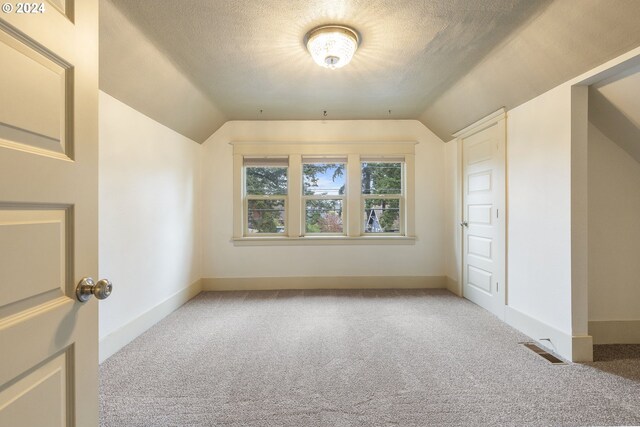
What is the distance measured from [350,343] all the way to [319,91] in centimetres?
254

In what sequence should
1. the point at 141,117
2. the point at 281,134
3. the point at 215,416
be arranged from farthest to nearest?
1. the point at 281,134
2. the point at 141,117
3. the point at 215,416

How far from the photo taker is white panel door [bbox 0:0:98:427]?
2.21 feet

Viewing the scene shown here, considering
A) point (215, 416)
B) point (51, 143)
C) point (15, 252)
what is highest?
point (51, 143)

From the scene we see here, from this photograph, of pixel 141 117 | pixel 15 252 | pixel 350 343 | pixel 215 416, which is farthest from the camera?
pixel 141 117

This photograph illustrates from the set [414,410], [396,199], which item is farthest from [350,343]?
[396,199]

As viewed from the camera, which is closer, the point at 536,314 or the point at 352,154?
the point at 536,314

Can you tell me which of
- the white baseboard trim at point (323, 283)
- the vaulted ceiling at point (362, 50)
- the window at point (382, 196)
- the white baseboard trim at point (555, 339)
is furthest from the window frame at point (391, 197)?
the white baseboard trim at point (555, 339)

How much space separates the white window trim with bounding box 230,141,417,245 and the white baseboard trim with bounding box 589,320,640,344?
2.09 metres

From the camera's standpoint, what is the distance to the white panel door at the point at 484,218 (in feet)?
10.0

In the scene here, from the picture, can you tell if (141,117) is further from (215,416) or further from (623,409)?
(623,409)

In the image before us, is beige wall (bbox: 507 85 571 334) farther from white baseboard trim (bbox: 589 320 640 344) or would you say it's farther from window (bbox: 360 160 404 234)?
window (bbox: 360 160 404 234)

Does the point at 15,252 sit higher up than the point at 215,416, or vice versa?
the point at 15,252

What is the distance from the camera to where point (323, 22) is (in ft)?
6.70

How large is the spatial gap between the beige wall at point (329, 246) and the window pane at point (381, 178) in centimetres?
31
